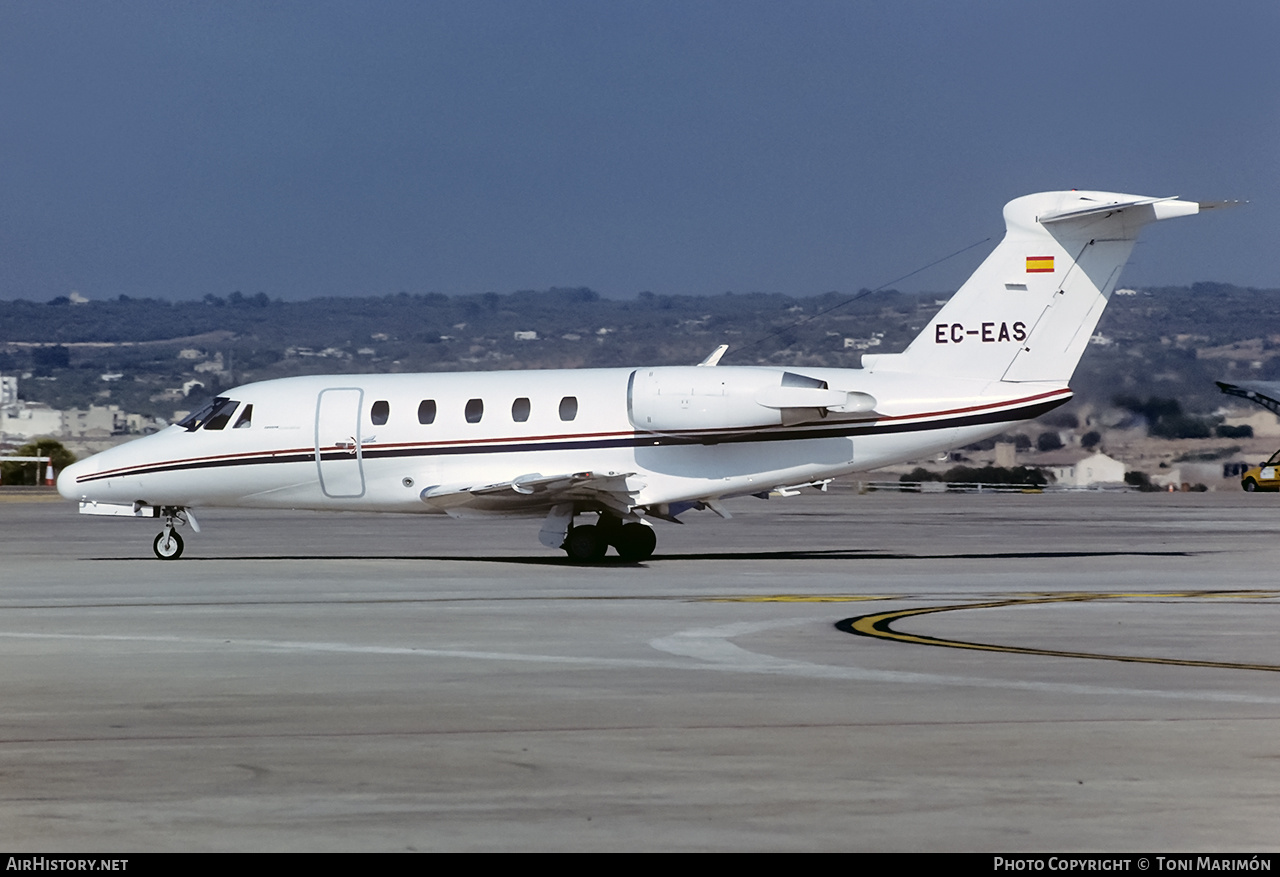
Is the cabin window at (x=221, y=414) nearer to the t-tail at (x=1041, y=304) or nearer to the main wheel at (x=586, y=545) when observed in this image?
the main wheel at (x=586, y=545)

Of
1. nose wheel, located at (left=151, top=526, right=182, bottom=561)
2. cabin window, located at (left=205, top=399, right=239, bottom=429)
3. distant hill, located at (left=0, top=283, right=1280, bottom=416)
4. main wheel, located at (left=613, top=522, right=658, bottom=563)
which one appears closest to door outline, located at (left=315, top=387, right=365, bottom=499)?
cabin window, located at (left=205, top=399, right=239, bottom=429)

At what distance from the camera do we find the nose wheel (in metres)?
28.9

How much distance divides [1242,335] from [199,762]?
90808mm

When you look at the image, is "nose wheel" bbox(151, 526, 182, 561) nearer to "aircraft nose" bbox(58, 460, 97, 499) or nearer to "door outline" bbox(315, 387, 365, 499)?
"aircraft nose" bbox(58, 460, 97, 499)

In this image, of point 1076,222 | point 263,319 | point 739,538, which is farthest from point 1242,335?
point 263,319

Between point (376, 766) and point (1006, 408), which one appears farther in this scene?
point (1006, 408)

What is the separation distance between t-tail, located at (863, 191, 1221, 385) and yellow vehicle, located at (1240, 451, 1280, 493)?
166 feet

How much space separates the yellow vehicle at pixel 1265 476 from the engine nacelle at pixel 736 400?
52.7 meters

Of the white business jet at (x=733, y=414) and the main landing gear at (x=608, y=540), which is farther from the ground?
the white business jet at (x=733, y=414)

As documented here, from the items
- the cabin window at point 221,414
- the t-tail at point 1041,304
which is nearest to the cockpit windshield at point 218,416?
the cabin window at point 221,414

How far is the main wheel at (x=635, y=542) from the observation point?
27734 mm

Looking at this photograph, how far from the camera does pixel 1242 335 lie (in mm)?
92750

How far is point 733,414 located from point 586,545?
3.08 metres
